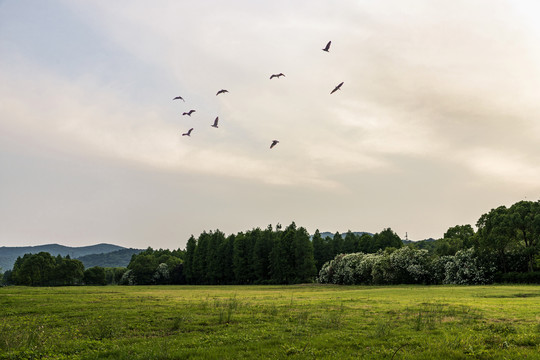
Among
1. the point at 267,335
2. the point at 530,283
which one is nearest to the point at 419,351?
the point at 267,335

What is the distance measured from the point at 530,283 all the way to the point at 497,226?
425 inches

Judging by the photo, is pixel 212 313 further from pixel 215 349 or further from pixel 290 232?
pixel 290 232

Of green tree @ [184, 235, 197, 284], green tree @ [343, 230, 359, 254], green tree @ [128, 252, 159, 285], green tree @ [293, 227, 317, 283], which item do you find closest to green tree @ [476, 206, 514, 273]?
green tree @ [293, 227, 317, 283]

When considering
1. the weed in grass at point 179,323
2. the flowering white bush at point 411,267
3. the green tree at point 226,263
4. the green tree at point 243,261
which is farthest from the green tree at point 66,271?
the weed in grass at point 179,323

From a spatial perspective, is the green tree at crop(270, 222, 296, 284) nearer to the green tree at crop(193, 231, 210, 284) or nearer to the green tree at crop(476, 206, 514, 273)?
the green tree at crop(193, 231, 210, 284)

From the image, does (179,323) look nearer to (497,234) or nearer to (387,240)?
(497,234)

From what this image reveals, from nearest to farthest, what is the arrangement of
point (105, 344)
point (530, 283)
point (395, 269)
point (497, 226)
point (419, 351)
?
point (419, 351)
point (105, 344)
point (530, 283)
point (497, 226)
point (395, 269)

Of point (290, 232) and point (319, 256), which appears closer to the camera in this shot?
point (290, 232)

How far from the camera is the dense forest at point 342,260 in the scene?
232 ft

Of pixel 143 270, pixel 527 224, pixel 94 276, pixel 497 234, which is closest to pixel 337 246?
pixel 497 234

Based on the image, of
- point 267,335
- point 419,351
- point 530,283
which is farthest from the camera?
point 530,283

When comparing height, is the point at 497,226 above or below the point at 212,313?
above

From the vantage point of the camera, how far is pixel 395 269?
276ft

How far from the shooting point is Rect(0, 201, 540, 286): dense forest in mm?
70562
